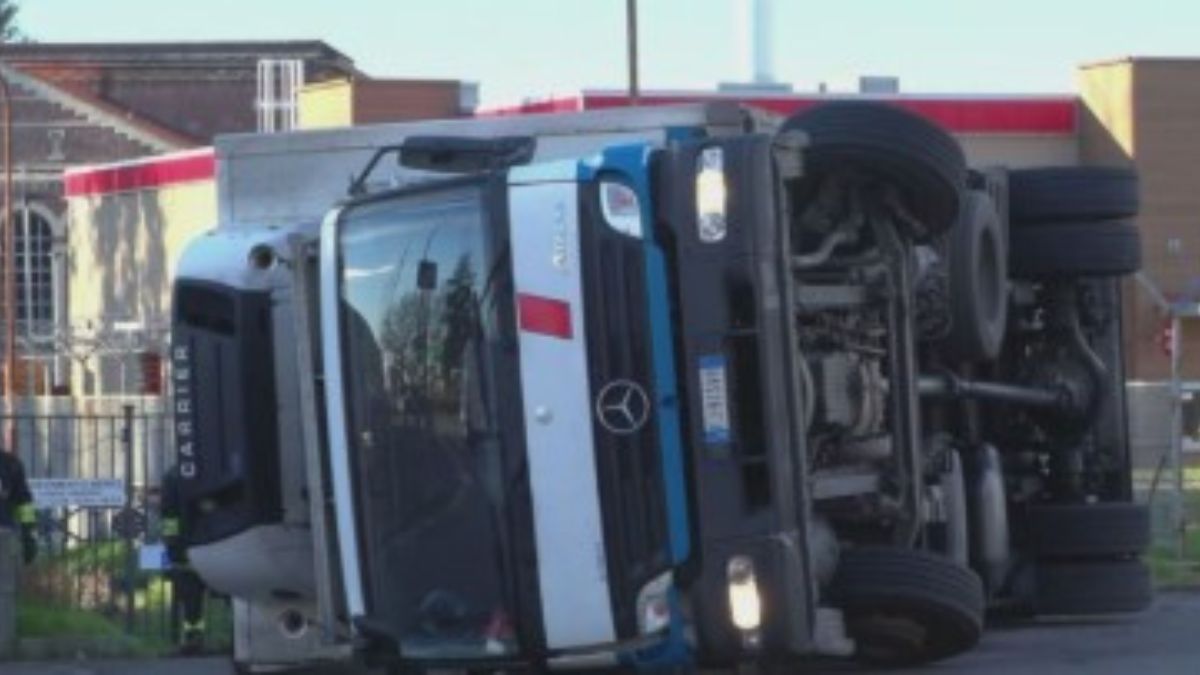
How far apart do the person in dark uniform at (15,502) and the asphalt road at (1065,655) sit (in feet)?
5.43

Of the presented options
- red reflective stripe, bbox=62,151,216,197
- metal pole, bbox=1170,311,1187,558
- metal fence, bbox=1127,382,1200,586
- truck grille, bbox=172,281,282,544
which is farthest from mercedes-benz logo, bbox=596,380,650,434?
red reflective stripe, bbox=62,151,216,197

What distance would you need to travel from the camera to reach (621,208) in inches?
399

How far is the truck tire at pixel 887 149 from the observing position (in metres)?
11.1

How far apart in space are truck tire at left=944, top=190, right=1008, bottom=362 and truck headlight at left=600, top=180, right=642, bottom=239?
2530 mm

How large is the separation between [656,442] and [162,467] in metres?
12.3

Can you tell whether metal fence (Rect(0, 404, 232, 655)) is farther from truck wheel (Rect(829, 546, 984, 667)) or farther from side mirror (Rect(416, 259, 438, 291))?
side mirror (Rect(416, 259, 438, 291))

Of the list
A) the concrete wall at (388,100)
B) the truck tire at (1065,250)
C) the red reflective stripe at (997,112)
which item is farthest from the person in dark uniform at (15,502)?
the concrete wall at (388,100)

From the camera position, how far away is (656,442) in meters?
10.0

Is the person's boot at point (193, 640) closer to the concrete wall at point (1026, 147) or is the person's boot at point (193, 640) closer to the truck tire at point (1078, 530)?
the truck tire at point (1078, 530)

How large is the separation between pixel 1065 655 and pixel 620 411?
4849mm

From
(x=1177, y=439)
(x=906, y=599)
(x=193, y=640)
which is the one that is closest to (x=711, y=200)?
(x=906, y=599)

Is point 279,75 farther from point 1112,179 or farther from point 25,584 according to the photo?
point 1112,179

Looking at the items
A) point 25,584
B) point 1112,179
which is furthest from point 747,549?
point 25,584

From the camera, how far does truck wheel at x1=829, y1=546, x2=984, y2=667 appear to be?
11.2 m
